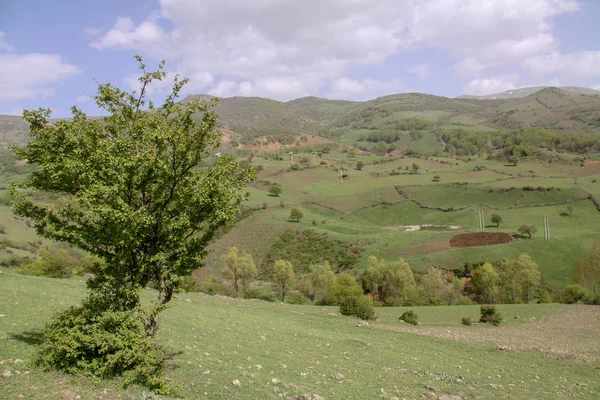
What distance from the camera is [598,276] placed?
219 feet

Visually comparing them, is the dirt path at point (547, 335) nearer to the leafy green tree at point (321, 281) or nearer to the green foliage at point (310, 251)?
the leafy green tree at point (321, 281)

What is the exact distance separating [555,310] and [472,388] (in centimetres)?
3380

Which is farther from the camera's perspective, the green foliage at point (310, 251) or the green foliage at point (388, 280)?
the green foliage at point (310, 251)

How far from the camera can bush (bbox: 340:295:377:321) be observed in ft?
117

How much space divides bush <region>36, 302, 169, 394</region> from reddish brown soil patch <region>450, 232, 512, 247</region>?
9165cm

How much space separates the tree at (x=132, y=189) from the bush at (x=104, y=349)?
1.92 ft

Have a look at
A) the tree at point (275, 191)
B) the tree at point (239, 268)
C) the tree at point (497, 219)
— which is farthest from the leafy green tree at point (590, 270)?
the tree at point (275, 191)

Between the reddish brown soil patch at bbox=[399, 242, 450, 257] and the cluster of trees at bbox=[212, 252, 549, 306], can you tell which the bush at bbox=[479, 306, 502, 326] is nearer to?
the cluster of trees at bbox=[212, 252, 549, 306]

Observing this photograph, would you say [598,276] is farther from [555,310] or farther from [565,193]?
[565,193]

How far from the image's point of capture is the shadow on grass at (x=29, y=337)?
14.0 metres

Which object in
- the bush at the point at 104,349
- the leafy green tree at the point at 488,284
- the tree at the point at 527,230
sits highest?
the bush at the point at 104,349

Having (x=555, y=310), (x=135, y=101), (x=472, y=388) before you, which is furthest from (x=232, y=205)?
(x=555, y=310)

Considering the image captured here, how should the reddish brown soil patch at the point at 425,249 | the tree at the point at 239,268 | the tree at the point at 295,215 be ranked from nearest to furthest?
1. the tree at the point at 239,268
2. the reddish brown soil patch at the point at 425,249
3. the tree at the point at 295,215

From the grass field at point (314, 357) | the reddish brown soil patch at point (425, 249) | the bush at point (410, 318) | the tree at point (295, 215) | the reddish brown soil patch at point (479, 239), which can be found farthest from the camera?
the tree at point (295, 215)
